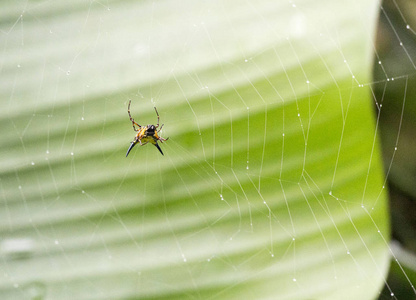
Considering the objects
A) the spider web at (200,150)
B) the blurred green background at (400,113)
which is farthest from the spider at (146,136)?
the blurred green background at (400,113)

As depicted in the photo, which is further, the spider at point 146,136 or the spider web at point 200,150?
the spider at point 146,136

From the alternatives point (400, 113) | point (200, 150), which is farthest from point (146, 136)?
point (400, 113)

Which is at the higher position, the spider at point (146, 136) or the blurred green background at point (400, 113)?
the spider at point (146, 136)

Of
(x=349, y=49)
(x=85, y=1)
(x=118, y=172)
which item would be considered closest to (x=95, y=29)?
(x=85, y=1)

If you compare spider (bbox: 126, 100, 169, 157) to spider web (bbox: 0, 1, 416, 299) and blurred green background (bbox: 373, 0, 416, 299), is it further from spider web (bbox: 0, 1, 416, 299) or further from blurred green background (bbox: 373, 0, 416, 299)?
blurred green background (bbox: 373, 0, 416, 299)

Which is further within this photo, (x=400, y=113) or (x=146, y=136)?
(x=146, y=136)

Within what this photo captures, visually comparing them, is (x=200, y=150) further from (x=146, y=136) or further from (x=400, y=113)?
(x=400, y=113)

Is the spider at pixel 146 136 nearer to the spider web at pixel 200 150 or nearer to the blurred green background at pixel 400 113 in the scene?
the spider web at pixel 200 150

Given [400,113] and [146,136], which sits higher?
[146,136]

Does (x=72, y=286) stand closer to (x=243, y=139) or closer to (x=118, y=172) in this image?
(x=118, y=172)
